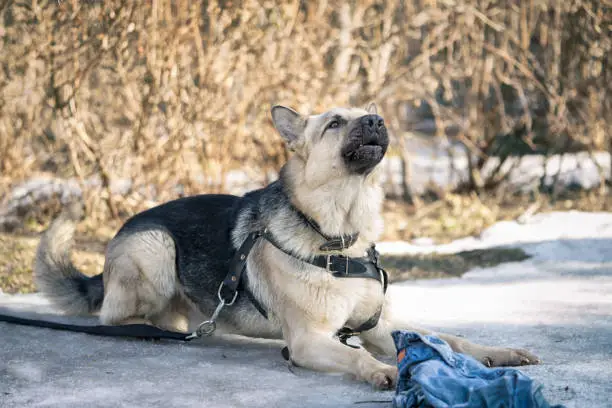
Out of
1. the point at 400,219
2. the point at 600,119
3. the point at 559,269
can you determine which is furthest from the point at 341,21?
the point at 559,269

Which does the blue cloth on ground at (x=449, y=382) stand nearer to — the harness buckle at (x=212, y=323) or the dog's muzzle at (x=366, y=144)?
the dog's muzzle at (x=366, y=144)

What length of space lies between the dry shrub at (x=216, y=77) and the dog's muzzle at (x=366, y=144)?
3373 millimetres

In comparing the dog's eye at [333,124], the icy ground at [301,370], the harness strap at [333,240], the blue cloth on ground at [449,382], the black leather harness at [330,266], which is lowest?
the icy ground at [301,370]

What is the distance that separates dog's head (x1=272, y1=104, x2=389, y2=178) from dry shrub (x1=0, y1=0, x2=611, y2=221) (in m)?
2.94

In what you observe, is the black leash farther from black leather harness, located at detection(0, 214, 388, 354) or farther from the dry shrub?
the dry shrub

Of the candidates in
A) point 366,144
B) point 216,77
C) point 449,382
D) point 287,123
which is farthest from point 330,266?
point 216,77

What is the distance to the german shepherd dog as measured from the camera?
399 centimetres

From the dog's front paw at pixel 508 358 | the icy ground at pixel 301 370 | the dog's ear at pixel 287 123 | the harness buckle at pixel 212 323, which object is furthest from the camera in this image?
the dog's ear at pixel 287 123

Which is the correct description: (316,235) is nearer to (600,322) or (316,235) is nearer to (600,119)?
(600,322)

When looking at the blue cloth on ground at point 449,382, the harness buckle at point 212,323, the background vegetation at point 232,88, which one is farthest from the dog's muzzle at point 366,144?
the background vegetation at point 232,88

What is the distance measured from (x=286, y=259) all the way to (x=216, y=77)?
3.72 metres

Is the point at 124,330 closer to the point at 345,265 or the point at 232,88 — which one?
the point at 345,265

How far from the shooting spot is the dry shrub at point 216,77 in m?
7.19

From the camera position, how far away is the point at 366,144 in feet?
13.6
